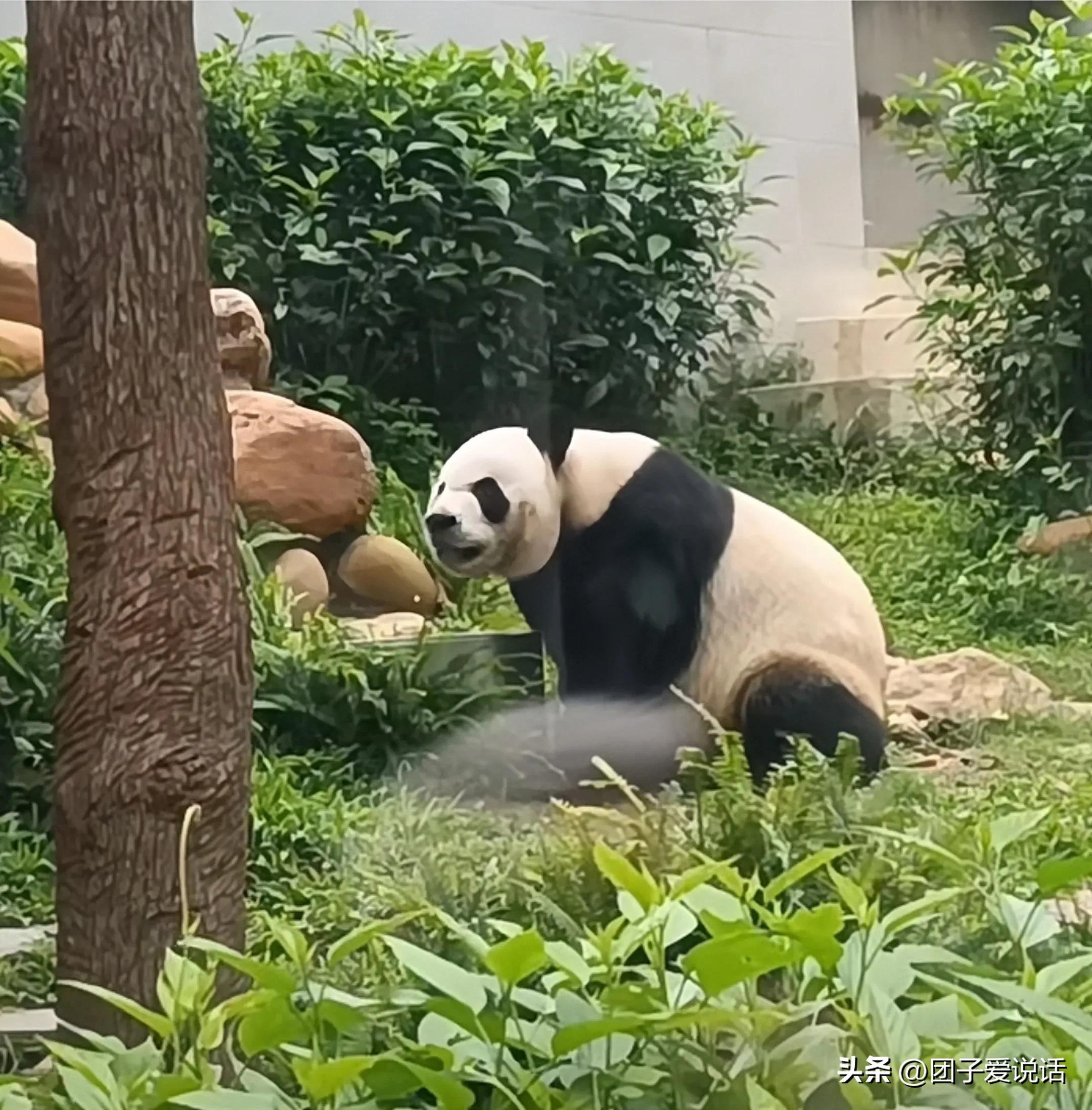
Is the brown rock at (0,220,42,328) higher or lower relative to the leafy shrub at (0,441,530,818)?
higher

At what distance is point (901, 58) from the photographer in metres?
1.19

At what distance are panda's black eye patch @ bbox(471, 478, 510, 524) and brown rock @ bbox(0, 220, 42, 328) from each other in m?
0.37

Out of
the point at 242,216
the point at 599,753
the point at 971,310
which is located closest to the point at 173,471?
the point at 242,216

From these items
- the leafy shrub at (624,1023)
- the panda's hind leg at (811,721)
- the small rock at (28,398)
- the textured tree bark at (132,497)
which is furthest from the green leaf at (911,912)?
the small rock at (28,398)

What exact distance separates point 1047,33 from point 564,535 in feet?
1.94

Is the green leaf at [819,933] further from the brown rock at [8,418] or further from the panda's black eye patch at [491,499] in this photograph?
the brown rock at [8,418]

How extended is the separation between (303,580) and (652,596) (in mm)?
306

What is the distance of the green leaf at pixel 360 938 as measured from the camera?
0.87 m

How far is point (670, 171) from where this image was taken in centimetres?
121

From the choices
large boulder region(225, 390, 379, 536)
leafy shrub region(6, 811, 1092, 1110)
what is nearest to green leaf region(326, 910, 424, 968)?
leafy shrub region(6, 811, 1092, 1110)

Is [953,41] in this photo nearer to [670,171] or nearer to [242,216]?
[670,171]

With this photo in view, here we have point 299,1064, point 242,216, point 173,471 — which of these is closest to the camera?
point 299,1064

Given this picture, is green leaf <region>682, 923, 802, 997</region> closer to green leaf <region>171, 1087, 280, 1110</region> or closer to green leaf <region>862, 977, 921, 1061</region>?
green leaf <region>862, 977, 921, 1061</region>

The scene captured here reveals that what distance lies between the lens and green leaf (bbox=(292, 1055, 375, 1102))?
2.66 ft
